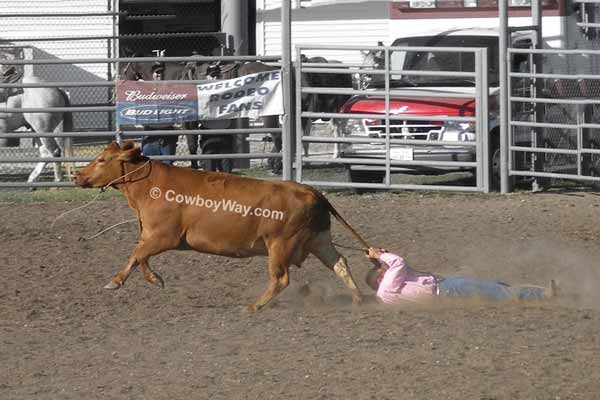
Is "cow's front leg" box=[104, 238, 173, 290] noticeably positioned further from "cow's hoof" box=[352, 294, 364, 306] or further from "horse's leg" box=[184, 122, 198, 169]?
"horse's leg" box=[184, 122, 198, 169]

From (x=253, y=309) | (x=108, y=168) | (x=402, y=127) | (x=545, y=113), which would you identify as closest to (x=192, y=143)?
(x=402, y=127)

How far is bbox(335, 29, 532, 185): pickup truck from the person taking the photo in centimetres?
1351

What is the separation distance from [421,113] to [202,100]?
92.6 inches

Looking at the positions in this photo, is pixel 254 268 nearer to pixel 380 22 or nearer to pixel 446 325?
pixel 446 325

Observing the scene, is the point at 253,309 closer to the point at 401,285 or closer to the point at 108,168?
the point at 401,285

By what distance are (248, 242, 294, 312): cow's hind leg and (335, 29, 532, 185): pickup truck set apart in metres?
5.57

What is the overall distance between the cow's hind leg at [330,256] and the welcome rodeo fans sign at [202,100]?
5707 millimetres

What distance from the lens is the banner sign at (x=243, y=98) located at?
13.7 m

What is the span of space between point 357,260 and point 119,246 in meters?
2.08

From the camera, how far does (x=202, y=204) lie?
809 cm

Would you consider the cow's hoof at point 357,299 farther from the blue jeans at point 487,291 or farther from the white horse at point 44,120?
the white horse at point 44,120

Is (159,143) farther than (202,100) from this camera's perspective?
Yes

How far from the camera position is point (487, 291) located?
26.5 feet

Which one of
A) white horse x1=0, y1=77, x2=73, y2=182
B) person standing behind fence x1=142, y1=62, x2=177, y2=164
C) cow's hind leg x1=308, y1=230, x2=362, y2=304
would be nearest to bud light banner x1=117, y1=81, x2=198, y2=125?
person standing behind fence x1=142, y1=62, x2=177, y2=164
